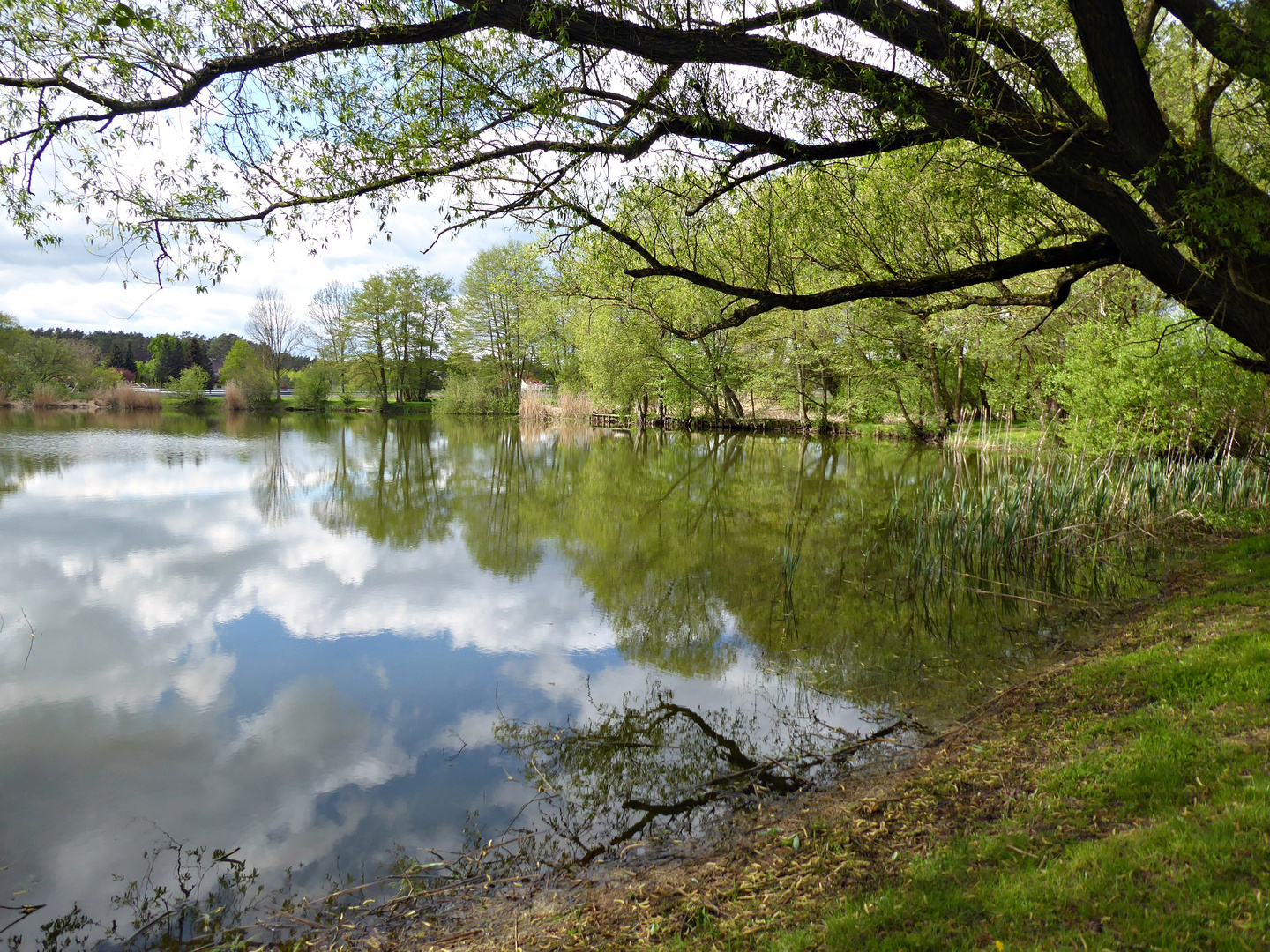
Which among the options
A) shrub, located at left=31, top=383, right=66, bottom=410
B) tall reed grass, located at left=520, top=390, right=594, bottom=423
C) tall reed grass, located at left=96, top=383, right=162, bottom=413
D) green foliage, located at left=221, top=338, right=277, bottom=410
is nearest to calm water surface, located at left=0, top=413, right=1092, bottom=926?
tall reed grass, located at left=520, top=390, right=594, bottom=423

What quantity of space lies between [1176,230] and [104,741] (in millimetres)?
9153

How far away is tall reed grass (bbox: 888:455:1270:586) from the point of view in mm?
8562

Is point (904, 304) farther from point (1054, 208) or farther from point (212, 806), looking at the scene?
point (212, 806)

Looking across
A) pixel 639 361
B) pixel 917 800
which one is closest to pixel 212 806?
pixel 917 800

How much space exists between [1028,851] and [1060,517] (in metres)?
6.69

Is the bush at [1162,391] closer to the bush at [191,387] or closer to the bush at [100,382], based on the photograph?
the bush at [191,387]

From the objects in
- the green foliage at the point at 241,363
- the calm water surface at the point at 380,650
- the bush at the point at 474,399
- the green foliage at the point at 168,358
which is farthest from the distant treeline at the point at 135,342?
the calm water surface at the point at 380,650

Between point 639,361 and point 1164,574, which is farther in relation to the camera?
point 639,361

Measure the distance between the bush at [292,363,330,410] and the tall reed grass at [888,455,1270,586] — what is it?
5267 centimetres

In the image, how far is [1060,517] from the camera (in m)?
8.41

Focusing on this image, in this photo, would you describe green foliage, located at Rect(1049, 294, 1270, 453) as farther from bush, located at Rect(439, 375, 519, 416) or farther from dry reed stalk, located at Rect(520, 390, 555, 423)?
bush, located at Rect(439, 375, 519, 416)

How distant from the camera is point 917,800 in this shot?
359 centimetres

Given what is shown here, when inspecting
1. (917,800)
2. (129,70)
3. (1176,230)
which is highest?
(129,70)

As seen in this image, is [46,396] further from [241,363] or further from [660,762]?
[660,762]
